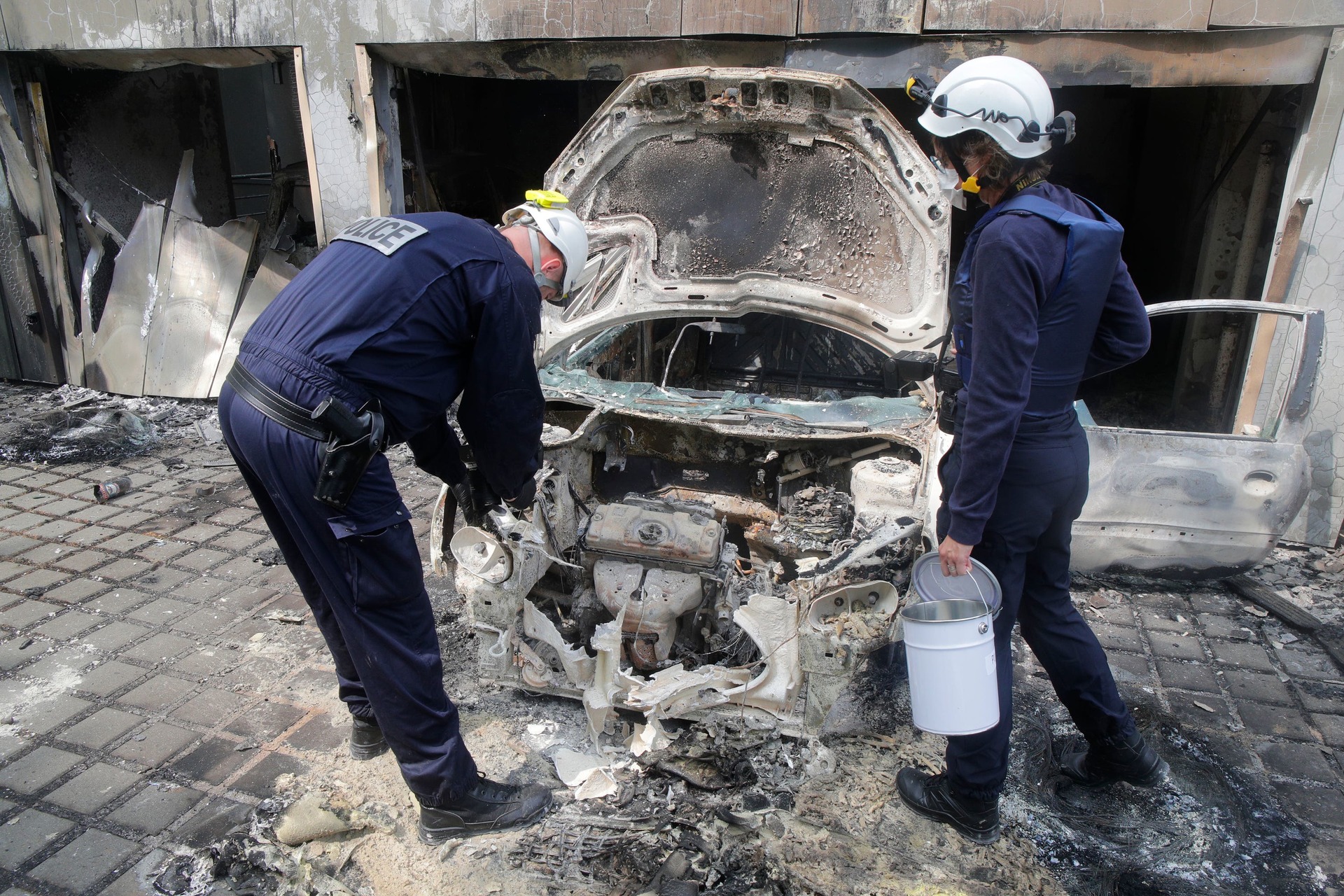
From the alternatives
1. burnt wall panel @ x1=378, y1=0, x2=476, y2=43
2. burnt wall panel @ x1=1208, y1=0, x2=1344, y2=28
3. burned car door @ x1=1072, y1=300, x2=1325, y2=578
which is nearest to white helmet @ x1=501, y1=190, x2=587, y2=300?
burned car door @ x1=1072, y1=300, x2=1325, y2=578

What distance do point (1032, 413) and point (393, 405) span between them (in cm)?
165

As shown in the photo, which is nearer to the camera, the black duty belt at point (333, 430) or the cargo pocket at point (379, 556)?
the black duty belt at point (333, 430)

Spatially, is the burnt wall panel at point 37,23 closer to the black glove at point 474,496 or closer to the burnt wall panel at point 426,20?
the burnt wall panel at point 426,20

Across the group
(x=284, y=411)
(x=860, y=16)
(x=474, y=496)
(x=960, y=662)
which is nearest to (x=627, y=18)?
(x=860, y=16)

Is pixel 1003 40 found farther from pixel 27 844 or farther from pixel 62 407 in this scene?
pixel 62 407

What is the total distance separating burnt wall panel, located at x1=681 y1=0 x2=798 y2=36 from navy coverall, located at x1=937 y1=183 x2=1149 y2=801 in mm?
3310

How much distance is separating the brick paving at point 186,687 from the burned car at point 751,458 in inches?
23.6

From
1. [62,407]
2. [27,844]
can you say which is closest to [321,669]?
[27,844]

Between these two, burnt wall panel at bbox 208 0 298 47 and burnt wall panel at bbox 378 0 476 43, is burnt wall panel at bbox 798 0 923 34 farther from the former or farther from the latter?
burnt wall panel at bbox 208 0 298 47

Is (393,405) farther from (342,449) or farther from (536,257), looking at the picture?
(536,257)

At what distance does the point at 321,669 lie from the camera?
3332mm

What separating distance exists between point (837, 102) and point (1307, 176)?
9.52ft

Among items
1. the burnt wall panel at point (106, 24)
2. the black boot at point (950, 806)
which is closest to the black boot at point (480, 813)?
the black boot at point (950, 806)

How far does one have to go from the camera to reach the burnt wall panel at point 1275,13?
13.5ft
